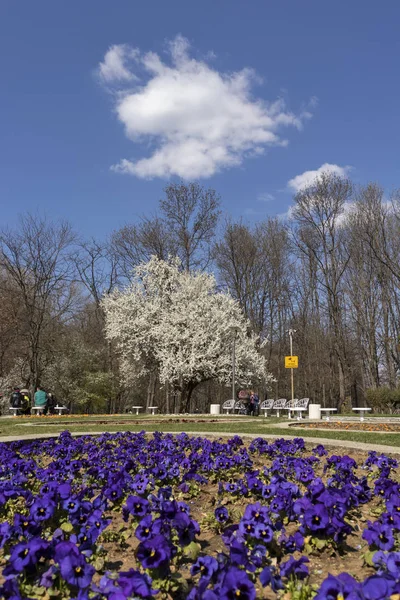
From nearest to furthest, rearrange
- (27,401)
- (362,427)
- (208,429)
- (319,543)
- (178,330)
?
1. (319,543)
2. (208,429)
3. (362,427)
4. (27,401)
5. (178,330)

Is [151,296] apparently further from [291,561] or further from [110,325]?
[291,561]

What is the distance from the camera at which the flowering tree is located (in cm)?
2608

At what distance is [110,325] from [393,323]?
64.5ft

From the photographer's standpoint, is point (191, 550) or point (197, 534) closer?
point (191, 550)

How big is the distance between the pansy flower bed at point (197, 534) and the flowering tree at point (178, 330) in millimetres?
18981

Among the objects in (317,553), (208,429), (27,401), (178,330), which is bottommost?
(317,553)

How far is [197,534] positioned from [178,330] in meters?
23.2

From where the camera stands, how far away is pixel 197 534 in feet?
11.4

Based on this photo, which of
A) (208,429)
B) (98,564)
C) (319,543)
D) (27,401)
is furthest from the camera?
(27,401)

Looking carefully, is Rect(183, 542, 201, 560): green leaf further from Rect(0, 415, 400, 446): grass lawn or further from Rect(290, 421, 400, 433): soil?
Rect(290, 421, 400, 433): soil

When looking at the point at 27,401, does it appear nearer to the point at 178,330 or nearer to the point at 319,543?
the point at 178,330

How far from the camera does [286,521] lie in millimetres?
4137

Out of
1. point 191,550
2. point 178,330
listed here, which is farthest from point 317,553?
point 178,330

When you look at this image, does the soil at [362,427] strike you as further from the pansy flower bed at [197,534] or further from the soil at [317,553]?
the soil at [317,553]
